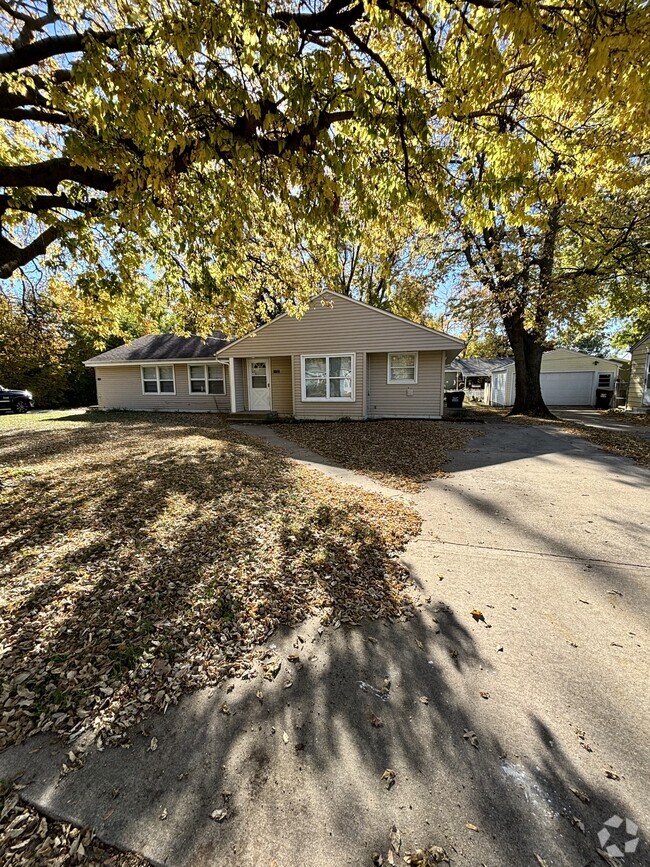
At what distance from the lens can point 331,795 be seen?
1601 millimetres

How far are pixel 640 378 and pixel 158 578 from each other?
23.6 metres

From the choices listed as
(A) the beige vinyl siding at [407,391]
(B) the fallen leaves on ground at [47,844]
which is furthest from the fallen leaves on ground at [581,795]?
(A) the beige vinyl siding at [407,391]

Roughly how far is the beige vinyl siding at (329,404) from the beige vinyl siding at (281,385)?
1191mm

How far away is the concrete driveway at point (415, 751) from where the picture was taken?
1.45 metres

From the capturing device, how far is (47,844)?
1412 mm

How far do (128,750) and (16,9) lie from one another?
8.18 m

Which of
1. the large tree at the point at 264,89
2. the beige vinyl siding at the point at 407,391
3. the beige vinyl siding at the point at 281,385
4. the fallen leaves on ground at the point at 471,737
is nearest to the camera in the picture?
the fallen leaves on ground at the point at 471,737

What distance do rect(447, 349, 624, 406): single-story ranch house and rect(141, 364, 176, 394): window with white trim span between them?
918 inches

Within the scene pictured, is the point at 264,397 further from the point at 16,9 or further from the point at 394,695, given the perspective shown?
the point at 394,695

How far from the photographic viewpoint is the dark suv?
1905 centimetres

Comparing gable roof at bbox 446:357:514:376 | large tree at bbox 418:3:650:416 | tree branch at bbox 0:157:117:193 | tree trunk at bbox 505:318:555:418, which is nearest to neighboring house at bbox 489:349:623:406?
gable roof at bbox 446:357:514:376

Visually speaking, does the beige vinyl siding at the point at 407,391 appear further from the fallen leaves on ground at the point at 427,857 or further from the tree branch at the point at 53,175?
the fallen leaves on ground at the point at 427,857

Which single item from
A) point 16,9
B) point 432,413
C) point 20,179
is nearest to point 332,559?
point 20,179

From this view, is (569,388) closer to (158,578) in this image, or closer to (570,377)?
(570,377)
